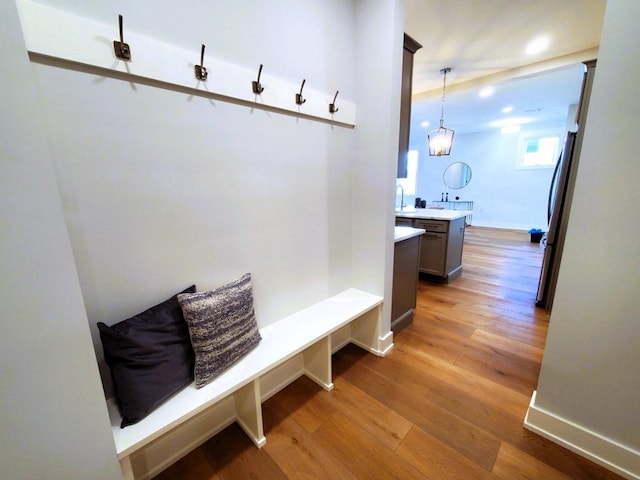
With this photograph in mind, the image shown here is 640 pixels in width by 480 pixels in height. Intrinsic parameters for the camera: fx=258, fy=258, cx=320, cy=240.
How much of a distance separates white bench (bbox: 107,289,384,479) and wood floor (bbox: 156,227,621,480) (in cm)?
7

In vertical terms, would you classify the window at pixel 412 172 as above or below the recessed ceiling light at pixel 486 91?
below

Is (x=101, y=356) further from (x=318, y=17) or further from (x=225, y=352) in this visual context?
(x=318, y=17)

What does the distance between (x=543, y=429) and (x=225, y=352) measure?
5.58 feet

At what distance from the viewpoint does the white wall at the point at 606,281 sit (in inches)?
40.5

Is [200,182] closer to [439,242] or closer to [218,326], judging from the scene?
[218,326]

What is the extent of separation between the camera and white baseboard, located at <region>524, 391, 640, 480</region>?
1.16 meters

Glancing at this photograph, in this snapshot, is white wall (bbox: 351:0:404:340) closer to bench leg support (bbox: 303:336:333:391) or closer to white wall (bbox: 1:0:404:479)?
white wall (bbox: 1:0:404:479)

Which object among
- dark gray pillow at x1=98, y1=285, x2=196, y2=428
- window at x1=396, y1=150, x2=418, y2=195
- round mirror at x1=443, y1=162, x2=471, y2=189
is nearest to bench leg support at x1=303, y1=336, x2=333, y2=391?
dark gray pillow at x1=98, y1=285, x2=196, y2=428

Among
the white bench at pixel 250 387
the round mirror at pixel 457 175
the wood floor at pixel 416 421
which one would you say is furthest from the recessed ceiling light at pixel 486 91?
the white bench at pixel 250 387

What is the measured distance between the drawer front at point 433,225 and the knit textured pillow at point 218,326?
2714 millimetres

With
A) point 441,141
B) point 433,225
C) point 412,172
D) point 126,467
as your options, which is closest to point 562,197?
point 433,225

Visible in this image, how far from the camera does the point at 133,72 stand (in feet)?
3.28

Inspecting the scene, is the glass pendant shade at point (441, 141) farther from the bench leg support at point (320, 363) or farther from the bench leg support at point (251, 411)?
the bench leg support at point (251, 411)

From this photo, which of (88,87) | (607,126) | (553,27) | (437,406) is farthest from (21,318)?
(553,27)
